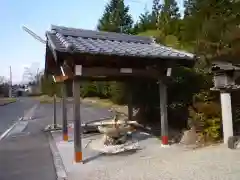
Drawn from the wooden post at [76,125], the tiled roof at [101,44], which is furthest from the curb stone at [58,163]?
the tiled roof at [101,44]

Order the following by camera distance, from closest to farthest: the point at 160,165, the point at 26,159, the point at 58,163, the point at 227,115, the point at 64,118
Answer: the point at 160,165
the point at 58,163
the point at 227,115
the point at 26,159
the point at 64,118

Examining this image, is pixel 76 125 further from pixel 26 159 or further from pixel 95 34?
pixel 95 34

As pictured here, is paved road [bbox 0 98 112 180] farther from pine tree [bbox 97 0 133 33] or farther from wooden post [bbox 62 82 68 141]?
pine tree [bbox 97 0 133 33]

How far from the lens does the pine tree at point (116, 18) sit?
3425 centimetres

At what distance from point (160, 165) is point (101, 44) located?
374 centimetres

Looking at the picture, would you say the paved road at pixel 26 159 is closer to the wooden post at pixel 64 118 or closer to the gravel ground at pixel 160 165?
the gravel ground at pixel 160 165

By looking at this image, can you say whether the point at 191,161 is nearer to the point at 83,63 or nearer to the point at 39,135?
the point at 83,63

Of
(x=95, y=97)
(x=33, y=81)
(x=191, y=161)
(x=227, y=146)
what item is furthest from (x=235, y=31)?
(x=33, y=81)

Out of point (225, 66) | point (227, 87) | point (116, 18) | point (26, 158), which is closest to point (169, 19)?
point (116, 18)

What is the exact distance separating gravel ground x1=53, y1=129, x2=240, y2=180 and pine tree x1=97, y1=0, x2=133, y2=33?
26.9 meters

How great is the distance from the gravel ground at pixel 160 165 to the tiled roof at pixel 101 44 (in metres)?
2.67

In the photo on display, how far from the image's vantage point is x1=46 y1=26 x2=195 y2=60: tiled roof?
701 cm

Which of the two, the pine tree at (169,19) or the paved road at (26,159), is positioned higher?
the pine tree at (169,19)

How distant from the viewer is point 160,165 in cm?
644
